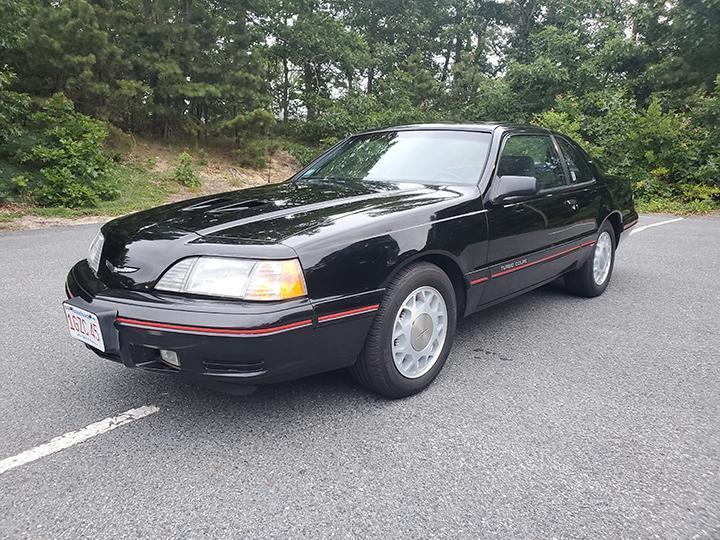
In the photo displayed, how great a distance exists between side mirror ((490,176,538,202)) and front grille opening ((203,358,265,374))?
168cm

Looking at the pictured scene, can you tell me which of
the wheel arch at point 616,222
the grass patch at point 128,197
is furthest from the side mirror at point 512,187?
the grass patch at point 128,197

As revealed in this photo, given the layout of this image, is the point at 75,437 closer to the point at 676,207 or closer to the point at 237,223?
the point at 237,223

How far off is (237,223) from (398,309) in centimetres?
83

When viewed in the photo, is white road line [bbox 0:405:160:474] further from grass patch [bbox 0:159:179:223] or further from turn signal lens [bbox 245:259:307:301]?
grass patch [bbox 0:159:179:223]

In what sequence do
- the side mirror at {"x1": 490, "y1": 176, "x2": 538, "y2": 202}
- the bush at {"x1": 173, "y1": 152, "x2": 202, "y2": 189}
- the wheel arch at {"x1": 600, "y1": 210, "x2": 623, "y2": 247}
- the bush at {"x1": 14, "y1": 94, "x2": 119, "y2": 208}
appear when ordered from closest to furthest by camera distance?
1. the side mirror at {"x1": 490, "y1": 176, "x2": 538, "y2": 202}
2. the wheel arch at {"x1": 600, "y1": 210, "x2": 623, "y2": 247}
3. the bush at {"x1": 14, "y1": 94, "x2": 119, "y2": 208}
4. the bush at {"x1": 173, "y1": 152, "x2": 202, "y2": 189}

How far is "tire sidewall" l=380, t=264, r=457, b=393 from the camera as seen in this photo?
241 cm

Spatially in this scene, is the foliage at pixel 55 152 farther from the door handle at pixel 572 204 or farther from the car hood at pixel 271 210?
the door handle at pixel 572 204

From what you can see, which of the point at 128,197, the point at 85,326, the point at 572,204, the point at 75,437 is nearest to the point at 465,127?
the point at 572,204

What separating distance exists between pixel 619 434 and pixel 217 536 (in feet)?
5.55

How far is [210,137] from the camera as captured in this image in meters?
16.9

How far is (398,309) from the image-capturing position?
8.04 ft

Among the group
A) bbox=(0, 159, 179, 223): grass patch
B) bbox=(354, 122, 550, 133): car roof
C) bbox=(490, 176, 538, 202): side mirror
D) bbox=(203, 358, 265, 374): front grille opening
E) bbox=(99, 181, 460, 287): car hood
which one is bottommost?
bbox=(0, 159, 179, 223): grass patch

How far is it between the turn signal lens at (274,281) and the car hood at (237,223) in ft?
0.13

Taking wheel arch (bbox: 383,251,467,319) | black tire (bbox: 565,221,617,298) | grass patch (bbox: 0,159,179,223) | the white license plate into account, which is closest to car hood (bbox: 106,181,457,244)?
wheel arch (bbox: 383,251,467,319)
